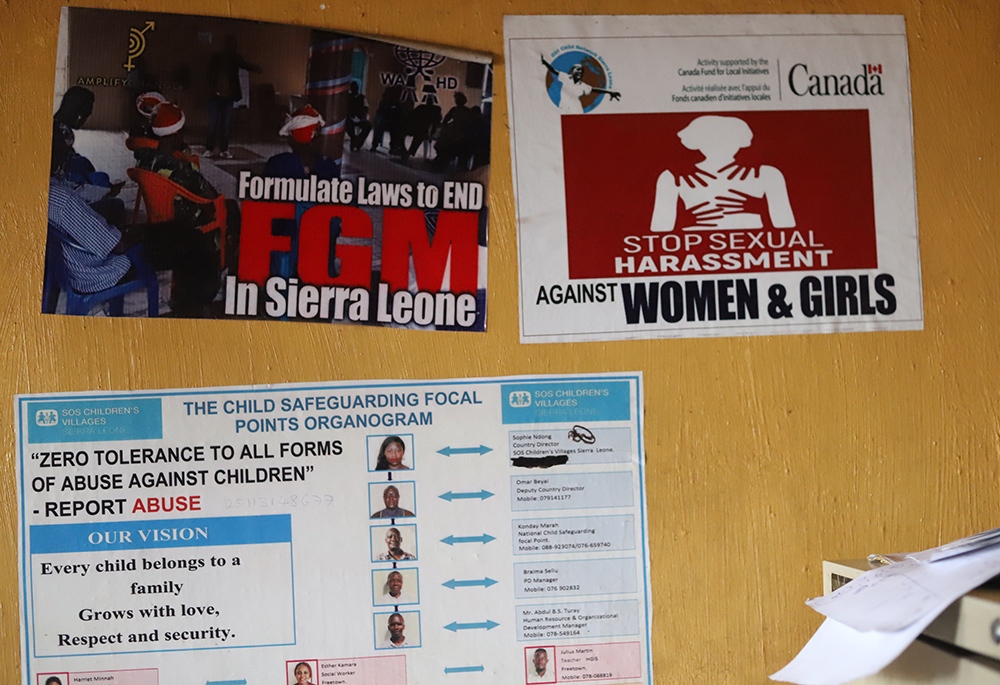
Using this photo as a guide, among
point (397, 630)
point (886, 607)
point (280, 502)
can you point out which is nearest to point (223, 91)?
point (280, 502)

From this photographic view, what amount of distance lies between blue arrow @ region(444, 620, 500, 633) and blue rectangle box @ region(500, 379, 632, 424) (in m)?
0.34

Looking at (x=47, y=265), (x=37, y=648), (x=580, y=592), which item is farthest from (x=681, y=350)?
(x=37, y=648)

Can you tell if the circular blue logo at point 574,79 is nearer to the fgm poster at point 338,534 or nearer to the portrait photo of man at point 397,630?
the fgm poster at point 338,534

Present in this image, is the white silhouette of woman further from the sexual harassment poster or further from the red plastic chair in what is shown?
the red plastic chair

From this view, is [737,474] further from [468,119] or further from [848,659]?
[468,119]

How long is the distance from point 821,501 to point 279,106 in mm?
1134

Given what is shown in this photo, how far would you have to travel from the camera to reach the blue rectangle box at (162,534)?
123cm

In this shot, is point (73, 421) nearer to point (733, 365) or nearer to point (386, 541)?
point (386, 541)

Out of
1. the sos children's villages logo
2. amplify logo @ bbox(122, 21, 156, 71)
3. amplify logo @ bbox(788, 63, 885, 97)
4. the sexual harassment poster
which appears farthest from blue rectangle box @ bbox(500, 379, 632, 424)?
amplify logo @ bbox(122, 21, 156, 71)

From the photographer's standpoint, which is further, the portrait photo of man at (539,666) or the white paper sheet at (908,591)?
the portrait photo of man at (539,666)

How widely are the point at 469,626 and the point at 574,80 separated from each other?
0.94 m

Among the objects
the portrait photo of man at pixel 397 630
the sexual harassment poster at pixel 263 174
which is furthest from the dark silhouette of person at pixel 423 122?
the portrait photo of man at pixel 397 630

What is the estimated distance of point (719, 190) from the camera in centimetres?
128

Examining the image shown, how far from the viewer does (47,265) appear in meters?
1.23
